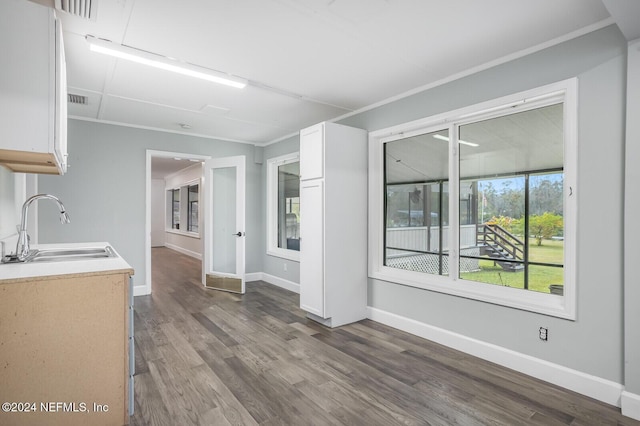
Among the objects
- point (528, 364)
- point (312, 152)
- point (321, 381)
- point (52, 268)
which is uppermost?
point (312, 152)

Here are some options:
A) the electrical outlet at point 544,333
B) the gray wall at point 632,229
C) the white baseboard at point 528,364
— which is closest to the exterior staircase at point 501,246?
the electrical outlet at point 544,333

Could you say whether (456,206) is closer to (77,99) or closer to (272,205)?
(272,205)

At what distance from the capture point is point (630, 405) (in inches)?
81.7

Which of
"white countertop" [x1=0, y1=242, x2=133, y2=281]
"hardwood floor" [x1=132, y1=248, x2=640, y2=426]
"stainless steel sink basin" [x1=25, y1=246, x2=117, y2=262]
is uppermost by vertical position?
"white countertop" [x1=0, y1=242, x2=133, y2=281]

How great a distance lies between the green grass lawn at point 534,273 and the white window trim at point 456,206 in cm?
23

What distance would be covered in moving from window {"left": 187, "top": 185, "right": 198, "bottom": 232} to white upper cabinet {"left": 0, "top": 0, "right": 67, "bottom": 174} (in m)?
8.16

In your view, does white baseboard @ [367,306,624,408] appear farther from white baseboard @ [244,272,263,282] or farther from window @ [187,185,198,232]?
window @ [187,185,198,232]

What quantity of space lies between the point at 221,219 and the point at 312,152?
8.66 feet

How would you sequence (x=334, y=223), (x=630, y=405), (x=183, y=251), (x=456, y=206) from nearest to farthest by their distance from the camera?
(x=630, y=405)
(x=456, y=206)
(x=334, y=223)
(x=183, y=251)

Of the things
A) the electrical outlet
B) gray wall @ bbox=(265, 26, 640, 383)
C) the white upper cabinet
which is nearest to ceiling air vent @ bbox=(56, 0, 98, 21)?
the white upper cabinet

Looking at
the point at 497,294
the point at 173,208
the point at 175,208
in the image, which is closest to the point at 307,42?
the point at 497,294

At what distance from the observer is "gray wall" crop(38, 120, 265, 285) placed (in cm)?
452

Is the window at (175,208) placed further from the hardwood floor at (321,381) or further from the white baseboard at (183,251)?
the hardwood floor at (321,381)

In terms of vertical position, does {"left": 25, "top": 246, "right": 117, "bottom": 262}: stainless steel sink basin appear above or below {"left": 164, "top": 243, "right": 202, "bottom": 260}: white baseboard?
above
